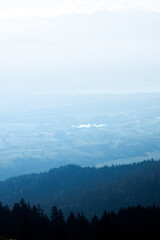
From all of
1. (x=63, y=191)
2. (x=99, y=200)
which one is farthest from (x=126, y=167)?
(x=99, y=200)

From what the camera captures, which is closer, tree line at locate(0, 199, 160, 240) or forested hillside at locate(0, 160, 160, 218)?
tree line at locate(0, 199, 160, 240)

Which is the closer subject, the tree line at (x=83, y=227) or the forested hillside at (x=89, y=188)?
the tree line at (x=83, y=227)

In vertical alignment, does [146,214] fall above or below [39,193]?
below

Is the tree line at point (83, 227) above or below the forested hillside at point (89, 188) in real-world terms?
below

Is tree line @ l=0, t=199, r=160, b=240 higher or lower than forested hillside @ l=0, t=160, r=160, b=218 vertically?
lower

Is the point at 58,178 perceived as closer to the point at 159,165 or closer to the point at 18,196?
the point at 18,196
